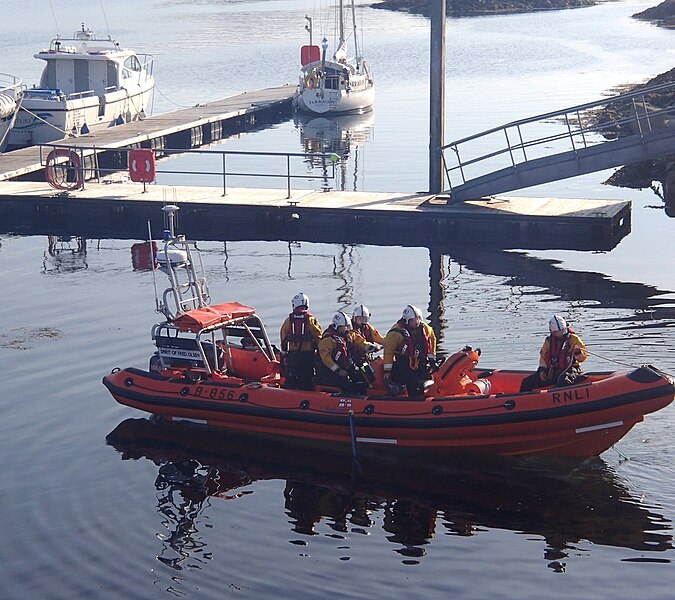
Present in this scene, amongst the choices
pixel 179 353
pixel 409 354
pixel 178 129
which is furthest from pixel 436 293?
pixel 178 129

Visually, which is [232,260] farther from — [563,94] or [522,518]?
[563,94]

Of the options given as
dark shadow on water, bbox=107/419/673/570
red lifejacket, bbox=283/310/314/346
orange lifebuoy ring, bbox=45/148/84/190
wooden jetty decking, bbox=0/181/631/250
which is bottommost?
dark shadow on water, bbox=107/419/673/570

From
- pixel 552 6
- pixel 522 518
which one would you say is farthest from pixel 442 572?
pixel 552 6

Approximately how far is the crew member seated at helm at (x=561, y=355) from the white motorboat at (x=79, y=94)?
26585 millimetres

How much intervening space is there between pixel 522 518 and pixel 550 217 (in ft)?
41.6

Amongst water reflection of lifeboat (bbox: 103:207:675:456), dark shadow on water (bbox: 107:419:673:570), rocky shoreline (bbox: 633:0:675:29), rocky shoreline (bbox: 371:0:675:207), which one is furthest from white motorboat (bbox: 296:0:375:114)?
rocky shoreline (bbox: 633:0:675:29)

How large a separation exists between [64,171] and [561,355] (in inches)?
722

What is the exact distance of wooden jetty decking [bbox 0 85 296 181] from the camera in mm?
32062

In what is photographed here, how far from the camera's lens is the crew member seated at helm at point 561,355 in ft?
43.4

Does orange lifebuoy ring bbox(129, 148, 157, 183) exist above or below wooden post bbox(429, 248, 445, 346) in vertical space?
above

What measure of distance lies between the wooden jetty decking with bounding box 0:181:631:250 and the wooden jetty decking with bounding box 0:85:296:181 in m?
2.26

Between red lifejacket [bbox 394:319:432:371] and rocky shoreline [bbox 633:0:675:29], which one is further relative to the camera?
rocky shoreline [bbox 633:0:675:29]

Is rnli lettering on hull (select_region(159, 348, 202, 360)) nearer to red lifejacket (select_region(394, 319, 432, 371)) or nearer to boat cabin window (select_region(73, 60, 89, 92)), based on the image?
red lifejacket (select_region(394, 319, 432, 371))

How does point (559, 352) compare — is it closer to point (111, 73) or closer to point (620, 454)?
point (620, 454)
